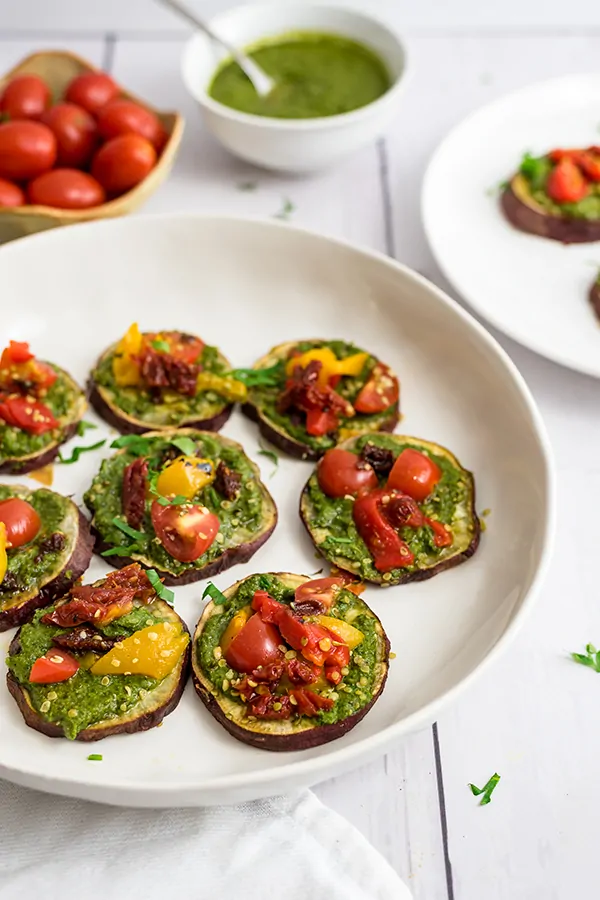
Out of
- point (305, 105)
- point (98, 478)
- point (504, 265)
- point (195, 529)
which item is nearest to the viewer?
point (195, 529)

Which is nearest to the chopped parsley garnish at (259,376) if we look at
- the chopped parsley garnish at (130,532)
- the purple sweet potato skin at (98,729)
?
the chopped parsley garnish at (130,532)

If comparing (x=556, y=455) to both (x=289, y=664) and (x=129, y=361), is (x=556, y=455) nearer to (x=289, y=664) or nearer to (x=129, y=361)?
(x=289, y=664)

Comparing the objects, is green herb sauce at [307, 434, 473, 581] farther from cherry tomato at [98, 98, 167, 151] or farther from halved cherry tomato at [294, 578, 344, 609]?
cherry tomato at [98, 98, 167, 151]

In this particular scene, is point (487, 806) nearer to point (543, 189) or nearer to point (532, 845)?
point (532, 845)

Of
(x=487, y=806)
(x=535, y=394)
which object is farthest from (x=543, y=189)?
(x=487, y=806)

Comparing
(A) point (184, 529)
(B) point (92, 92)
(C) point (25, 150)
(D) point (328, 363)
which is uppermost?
(B) point (92, 92)

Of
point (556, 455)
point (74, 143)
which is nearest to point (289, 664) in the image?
point (556, 455)
